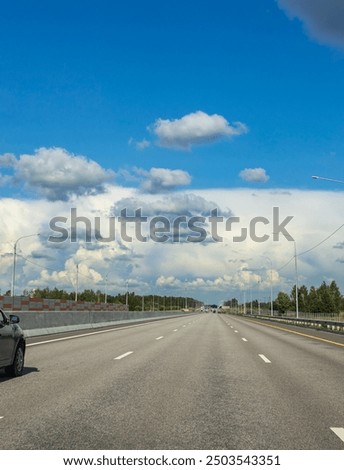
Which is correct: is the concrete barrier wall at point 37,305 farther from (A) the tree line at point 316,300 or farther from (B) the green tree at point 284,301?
(B) the green tree at point 284,301

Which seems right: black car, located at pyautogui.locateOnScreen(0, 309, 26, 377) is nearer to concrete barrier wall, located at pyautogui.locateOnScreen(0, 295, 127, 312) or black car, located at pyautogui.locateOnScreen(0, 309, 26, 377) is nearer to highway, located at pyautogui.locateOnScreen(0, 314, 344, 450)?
highway, located at pyautogui.locateOnScreen(0, 314, 344, 450)

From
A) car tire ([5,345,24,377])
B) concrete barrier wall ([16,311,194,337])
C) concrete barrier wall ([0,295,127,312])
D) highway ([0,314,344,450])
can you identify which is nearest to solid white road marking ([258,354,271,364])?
highway ([0,314,344,450])

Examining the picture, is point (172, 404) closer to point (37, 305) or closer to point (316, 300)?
point (37, 305)

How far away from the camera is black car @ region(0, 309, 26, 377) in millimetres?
10703

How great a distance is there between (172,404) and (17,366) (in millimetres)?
4216

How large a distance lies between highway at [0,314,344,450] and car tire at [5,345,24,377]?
0.18 meters

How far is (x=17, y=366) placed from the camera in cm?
1145

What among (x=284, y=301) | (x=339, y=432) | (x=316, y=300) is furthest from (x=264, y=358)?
(x=284, y=301)

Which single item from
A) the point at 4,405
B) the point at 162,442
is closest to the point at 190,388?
the point at 4,405

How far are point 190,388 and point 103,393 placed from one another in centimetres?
162

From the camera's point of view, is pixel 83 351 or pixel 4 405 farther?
pixel 83 351

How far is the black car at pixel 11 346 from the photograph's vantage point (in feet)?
35.1

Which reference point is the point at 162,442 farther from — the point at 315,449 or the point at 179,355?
the point at 179,355
